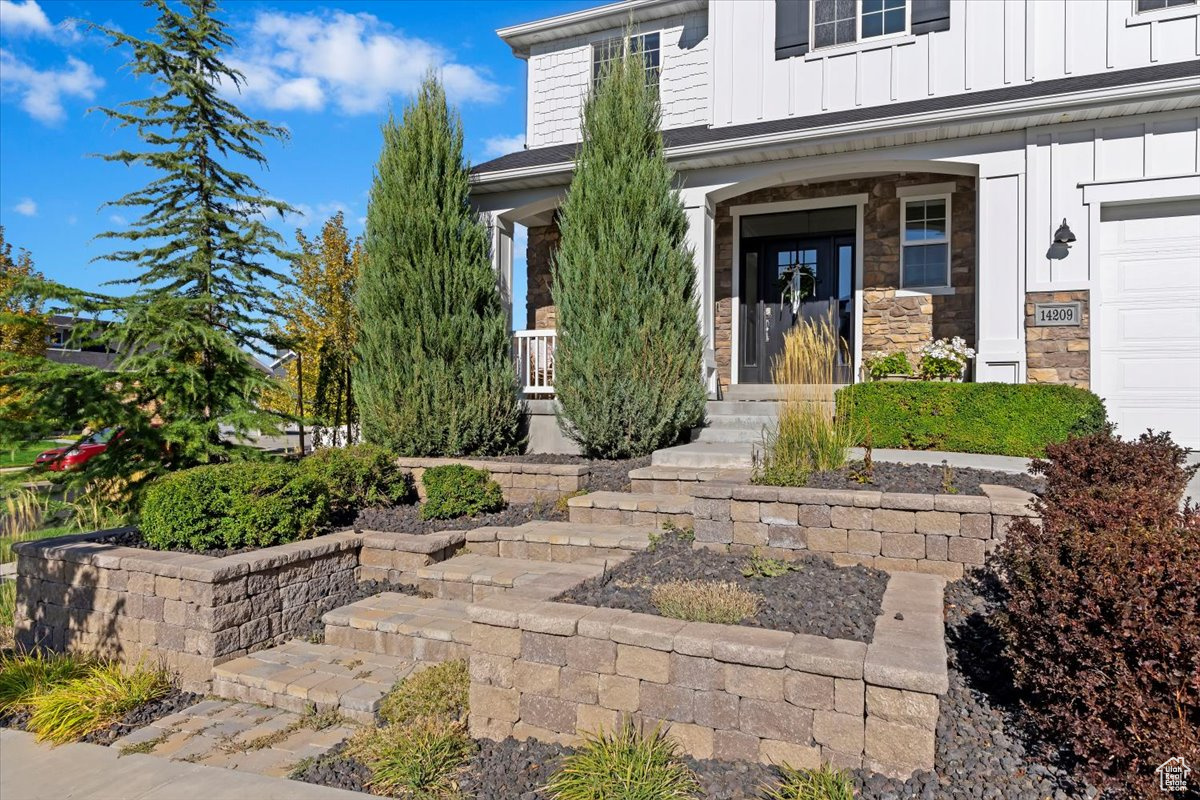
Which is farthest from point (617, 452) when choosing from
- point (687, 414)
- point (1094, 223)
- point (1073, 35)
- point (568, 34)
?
point (568, 34)

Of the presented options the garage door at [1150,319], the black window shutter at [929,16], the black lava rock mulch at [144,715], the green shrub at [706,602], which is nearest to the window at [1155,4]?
the black window shutter at [929,16]

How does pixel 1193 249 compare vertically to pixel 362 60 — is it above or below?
below

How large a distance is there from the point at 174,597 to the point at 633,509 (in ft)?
9.89

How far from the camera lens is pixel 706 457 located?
225 inches

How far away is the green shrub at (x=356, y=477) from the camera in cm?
572

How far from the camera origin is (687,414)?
22.5ft

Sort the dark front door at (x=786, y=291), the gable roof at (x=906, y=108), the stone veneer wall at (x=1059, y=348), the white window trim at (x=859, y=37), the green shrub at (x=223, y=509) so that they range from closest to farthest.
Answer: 1. the green shrub at (x=223, y=509)
2. the gable roof at (x=906, y=108)
3. the stone veneer wall at (x=1059, y=348)
4. the white window trim at (x=859, y=37)
5. the dark front door at (x=786, y=291)

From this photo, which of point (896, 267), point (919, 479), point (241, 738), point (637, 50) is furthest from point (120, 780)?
point (637, 50)

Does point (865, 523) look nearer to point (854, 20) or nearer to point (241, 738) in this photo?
point (241, 738)

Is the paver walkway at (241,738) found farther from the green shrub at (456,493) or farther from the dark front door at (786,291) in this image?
the dark front door at (786,291)

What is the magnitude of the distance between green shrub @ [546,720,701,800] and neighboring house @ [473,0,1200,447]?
5.43 meters

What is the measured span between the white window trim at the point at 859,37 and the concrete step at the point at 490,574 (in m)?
6.98

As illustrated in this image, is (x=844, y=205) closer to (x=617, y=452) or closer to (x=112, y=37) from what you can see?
(x=617, y=452)

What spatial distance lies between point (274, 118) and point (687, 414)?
4827 mm
